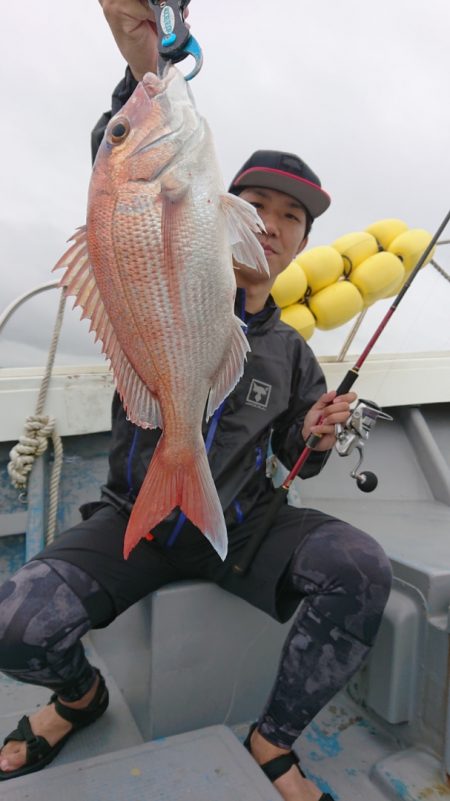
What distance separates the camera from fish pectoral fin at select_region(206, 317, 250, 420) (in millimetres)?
1375

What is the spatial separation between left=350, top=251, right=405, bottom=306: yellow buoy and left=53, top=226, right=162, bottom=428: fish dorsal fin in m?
2.84

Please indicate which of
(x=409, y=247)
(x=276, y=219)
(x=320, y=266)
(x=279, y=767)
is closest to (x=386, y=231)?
(x=409, y=247)

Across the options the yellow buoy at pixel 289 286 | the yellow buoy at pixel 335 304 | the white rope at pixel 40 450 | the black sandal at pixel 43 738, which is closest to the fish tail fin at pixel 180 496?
the black sandal at pixel 43 738

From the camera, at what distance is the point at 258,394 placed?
6.56 feet

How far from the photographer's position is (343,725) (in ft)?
6.37

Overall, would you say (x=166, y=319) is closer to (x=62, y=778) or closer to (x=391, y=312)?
(x=62, y=778)

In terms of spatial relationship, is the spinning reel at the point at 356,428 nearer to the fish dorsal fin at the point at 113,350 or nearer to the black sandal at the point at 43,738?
the fish dorsal fin at the point at 113,350

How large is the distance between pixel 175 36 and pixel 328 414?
3.84ft

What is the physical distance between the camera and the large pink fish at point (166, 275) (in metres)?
1.26

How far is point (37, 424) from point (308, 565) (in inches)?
64.4

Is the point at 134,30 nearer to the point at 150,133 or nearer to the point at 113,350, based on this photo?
the point at 150,133

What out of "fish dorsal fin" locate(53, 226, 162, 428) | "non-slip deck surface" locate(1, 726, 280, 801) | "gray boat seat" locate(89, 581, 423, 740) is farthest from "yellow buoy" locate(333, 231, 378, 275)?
"non-slip deck surface" locate(1, 726, 280, 801)

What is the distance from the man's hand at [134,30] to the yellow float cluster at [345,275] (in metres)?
1.97

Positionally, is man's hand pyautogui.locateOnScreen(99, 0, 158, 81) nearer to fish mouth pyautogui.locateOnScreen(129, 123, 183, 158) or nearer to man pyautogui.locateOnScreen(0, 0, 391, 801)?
man pyautogui.locateOnScreen(0, 0, 391, 801)
